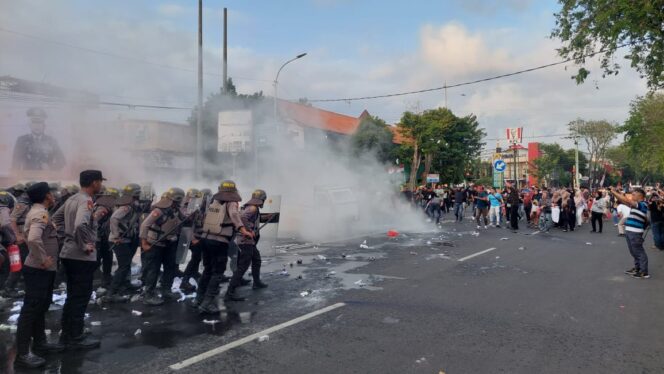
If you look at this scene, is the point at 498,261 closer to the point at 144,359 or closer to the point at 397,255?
the point at 397,255

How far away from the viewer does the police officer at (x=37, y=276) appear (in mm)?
3814

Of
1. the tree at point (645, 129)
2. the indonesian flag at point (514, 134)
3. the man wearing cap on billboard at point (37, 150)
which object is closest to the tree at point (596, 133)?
the tree at point (645, 129)

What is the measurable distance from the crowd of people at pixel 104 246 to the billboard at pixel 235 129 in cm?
1202

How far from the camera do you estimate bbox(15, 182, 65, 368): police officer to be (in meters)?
3.81

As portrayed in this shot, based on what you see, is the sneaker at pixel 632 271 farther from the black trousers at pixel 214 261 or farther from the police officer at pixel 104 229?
the police officer at pixel 104 229

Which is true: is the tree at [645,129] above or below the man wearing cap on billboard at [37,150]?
above

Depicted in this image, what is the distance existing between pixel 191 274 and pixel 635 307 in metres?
6.04

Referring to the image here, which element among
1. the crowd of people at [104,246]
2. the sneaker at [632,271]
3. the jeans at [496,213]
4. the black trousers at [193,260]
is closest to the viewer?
the crowd of people at [104,246]

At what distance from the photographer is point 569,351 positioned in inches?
160

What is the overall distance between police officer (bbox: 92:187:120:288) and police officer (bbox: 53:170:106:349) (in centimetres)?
179

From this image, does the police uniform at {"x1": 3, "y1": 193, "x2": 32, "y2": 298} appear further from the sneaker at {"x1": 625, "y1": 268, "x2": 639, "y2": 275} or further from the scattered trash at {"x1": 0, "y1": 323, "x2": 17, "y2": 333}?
the sneaker at {"x1": 625, "y1": 268, "x2": 639, "y2": 275}

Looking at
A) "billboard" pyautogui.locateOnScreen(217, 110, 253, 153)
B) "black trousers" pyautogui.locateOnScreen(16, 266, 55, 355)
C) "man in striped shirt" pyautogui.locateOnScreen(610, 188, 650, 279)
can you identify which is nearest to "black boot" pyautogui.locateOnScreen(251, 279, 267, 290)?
"black trousers" pyautogui.locateOnScreen(16, 266, 55, 355)

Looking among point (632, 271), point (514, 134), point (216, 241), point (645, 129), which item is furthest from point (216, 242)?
point (645, 129)

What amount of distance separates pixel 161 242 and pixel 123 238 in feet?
2.08
